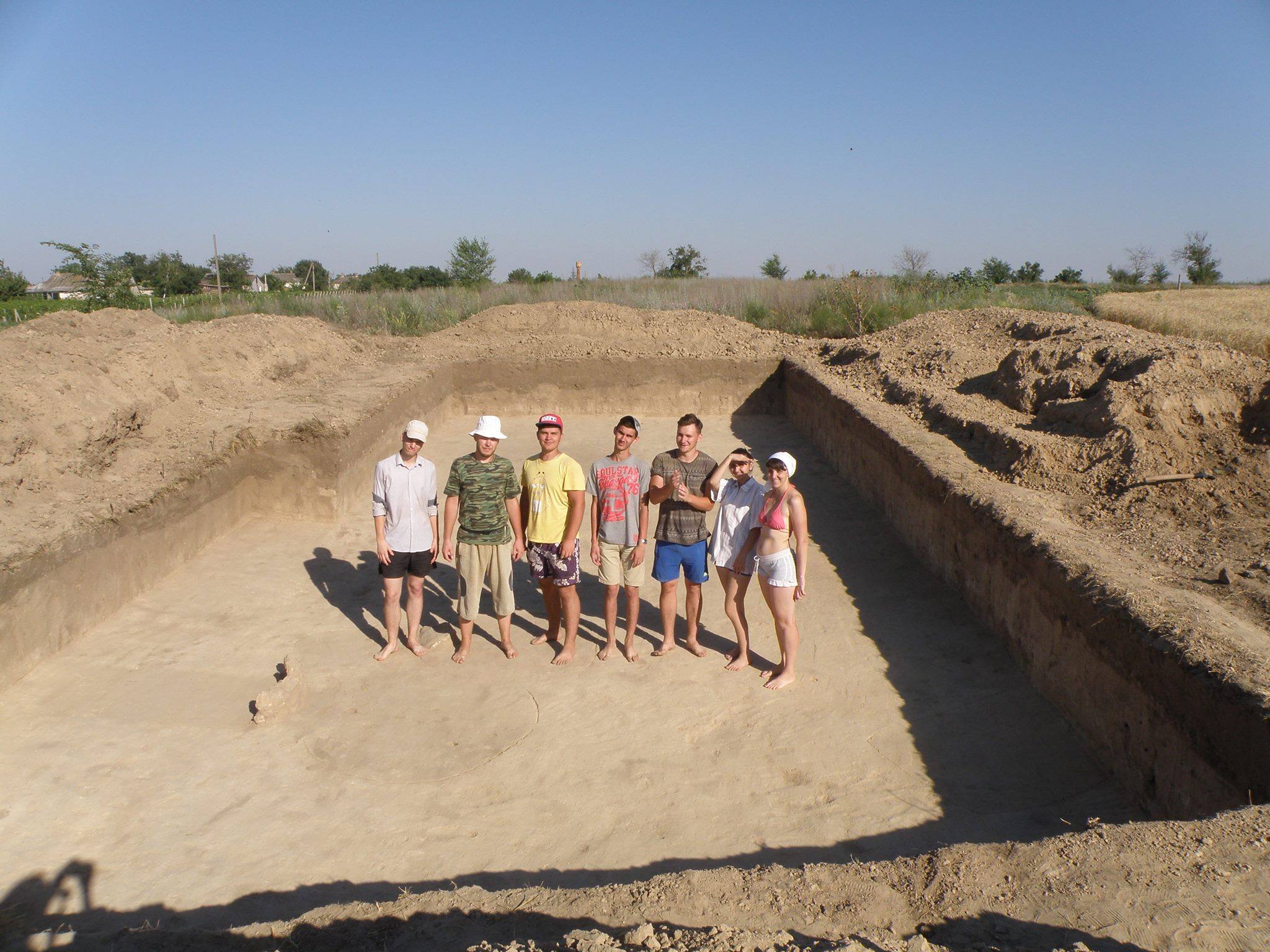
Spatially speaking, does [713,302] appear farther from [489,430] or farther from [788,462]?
[788,462]

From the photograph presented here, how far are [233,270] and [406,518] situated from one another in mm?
48272

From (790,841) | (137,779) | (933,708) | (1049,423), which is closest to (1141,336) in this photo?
(1049,423)

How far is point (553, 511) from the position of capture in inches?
218

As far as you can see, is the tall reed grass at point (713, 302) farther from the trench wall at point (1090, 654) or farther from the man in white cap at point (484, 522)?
the man in white cap at point (484, 522)

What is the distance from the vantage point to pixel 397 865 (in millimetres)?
3846

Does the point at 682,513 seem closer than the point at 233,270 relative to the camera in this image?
Yes

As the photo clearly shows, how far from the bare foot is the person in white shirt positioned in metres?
0.34

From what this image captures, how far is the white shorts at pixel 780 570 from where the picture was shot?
5.12 metres

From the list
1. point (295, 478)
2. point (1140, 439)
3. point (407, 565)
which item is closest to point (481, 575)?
point (407, 565)

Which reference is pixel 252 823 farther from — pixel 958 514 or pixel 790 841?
pixel 958 514

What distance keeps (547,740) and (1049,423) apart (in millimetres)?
6653

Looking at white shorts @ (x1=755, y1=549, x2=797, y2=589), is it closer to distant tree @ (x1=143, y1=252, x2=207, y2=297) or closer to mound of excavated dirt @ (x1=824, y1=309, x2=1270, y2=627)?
mound of excavated dirt @ (x1=824, y1=309, x2=1270, y2=627)

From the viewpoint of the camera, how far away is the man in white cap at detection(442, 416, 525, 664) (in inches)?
214

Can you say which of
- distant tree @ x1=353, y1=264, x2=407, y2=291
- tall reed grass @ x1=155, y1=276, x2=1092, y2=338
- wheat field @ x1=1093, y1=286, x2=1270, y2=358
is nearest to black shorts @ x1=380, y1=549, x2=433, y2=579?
wheat field @ x1=1093, y1=286, x2=1270, y2=358
